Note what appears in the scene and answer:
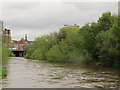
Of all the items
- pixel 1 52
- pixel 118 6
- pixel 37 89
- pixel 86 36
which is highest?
pixel 118 6

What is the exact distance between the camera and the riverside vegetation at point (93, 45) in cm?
3594

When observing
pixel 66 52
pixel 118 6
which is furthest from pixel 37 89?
pixel 66 52

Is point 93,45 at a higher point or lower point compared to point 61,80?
higher

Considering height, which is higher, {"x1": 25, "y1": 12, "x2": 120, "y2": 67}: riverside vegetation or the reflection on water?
{"x1": 25, "y1": 12, "x2": 120, "y2": 67}: riverside vegetation

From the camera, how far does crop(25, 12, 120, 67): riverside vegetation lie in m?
35.9

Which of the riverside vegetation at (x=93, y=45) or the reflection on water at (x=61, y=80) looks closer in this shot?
the reflection on water at (x=61, y=80)

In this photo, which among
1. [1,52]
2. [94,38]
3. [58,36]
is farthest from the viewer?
[58,36]

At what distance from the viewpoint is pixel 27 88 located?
17.3 metres

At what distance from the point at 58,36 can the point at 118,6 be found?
27599 mm

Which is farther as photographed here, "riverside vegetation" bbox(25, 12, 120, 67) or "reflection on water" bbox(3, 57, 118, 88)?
"riverside vegetation" bbox(25, 12, 120, 67)

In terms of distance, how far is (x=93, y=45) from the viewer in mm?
44562

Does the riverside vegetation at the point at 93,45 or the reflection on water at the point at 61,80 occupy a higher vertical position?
the riverside vegetation at the point at 93,45

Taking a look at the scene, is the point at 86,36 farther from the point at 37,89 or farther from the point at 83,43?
the point at 37,89

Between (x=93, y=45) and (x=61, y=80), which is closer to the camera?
(x=61, y=80)
